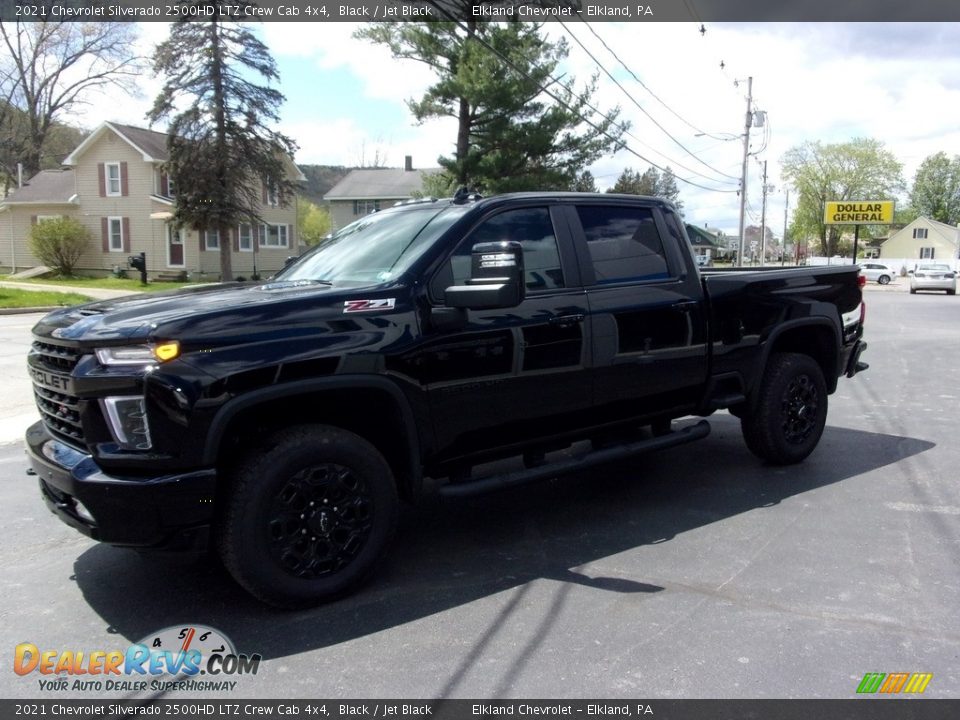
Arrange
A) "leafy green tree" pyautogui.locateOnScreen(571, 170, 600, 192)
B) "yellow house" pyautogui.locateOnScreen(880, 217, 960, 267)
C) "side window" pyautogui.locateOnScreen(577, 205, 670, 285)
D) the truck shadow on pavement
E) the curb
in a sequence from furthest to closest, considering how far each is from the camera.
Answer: "yellow house" pyautogui.locateOnScreen(880, 217, 960, 267) → "leafy green tree" pyautogui.locateOnScreen(571, 170, 600, 192) → the curb → "side window" pyautogui.locateOnScreen(577, 205, 670, 285) → the truck shadow on pavement

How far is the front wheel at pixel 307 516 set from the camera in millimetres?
3316

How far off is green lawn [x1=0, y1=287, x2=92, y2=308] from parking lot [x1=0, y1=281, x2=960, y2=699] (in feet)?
52.7

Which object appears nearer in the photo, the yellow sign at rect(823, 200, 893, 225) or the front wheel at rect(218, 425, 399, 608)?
the front wheel at rect(218, 425, 399, 608)

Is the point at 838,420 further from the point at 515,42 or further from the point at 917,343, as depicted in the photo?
the point at 515,42

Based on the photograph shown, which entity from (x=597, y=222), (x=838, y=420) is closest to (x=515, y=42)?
(x=838, y=420)

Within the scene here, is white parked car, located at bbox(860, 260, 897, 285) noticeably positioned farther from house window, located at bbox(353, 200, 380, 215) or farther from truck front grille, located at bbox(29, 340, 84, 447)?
truck front grille, located at bbox(29, 340, 84, 447)

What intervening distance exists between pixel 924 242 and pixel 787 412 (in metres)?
97.7

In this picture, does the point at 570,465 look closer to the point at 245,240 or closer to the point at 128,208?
the point at 245,240

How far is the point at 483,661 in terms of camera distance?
3.14 meters

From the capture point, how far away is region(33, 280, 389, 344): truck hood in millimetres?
3184

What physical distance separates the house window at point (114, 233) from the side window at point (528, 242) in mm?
36612

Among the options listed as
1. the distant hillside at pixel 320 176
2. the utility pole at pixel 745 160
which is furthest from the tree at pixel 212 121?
the distant hillside at pixel 320 176

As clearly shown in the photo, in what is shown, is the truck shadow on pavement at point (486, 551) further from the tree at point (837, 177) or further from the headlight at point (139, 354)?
the tree at point (837, 177)

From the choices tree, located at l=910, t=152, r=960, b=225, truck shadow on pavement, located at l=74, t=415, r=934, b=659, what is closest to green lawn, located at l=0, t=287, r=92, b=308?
truck shadow on pavement, located at l=74, t=415, r=934, b=659
